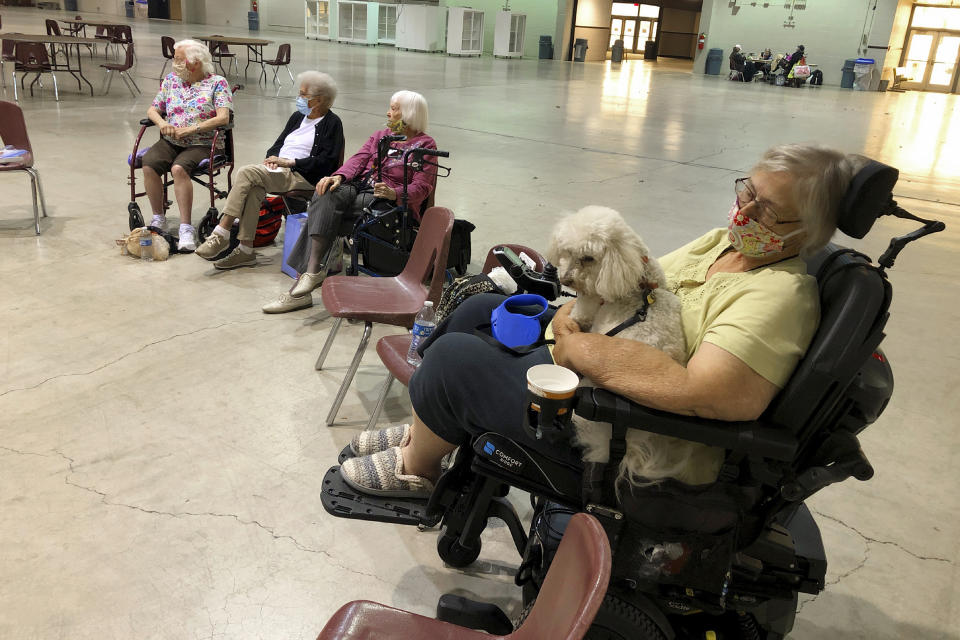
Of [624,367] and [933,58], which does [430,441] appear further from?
[933,58]

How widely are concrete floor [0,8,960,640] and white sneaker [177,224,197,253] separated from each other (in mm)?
171

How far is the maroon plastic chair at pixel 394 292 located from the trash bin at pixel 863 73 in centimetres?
2270

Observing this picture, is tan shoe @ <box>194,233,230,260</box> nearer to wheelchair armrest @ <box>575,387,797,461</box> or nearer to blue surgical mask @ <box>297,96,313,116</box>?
blue surgical mask @ <box>297,96,313,116</box>

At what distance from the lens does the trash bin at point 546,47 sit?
80.6 feet

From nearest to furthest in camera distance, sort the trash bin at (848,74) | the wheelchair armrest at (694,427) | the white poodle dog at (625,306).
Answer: the wheelchair armrest at (694,427)
the white poodle dog at (625,306)
the trash bin at (848,74)

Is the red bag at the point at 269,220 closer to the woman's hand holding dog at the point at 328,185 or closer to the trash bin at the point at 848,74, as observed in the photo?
the woman's hand holding dog at the point at 328,185

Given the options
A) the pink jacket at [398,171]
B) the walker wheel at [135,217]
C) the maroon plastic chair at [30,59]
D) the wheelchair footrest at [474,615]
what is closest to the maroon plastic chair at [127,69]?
the maroon plastic chair at [30,59]

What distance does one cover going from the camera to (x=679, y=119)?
11.7m

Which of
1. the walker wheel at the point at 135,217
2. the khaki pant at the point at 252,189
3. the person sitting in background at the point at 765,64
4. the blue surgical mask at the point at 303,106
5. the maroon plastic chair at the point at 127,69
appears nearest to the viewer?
the khaki pant at the point at 252,189

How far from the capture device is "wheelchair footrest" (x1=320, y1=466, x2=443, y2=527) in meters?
1.87

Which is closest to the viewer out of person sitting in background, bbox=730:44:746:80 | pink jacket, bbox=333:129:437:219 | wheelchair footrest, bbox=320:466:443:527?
wheelchair footrest, bbox=320:466:443:527

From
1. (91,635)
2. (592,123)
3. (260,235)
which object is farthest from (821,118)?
(91,635)

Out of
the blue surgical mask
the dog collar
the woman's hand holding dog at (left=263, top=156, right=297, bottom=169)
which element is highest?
the blue surgical mask

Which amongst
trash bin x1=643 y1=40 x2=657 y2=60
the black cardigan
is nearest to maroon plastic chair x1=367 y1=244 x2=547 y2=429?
the black cardigan
